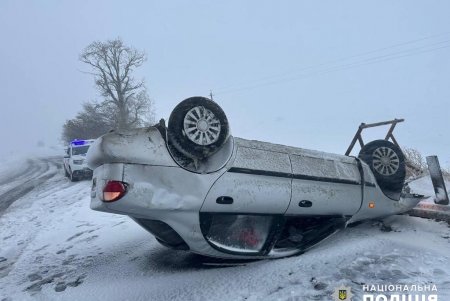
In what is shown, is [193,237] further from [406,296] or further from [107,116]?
[107,116]

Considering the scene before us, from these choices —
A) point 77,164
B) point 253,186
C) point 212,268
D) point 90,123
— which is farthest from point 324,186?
point 90,123

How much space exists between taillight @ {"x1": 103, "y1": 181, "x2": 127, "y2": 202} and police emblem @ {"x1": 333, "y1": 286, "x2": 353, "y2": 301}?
2.19m

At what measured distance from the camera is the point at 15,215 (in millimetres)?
8812

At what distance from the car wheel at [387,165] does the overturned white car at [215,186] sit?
58 cm

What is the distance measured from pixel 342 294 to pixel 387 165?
7.72ft

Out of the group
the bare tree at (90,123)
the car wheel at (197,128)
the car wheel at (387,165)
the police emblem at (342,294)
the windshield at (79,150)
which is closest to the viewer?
the police emblem at (342,294)

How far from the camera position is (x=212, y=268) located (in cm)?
417

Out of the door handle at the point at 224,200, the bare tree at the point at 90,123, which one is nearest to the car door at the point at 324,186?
the door handle at the point at 224,200

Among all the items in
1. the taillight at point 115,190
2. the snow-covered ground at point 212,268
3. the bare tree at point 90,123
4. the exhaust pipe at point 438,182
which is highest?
the bare tree at point 90,123

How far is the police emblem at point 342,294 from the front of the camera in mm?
3258

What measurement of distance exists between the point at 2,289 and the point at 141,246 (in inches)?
68.7

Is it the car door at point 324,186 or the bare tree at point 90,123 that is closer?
the car door at point 324,186

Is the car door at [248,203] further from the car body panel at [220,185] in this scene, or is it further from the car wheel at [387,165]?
the car wheel at [387,165]

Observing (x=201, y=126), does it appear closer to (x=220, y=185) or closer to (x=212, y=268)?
(x=220, y=185)
